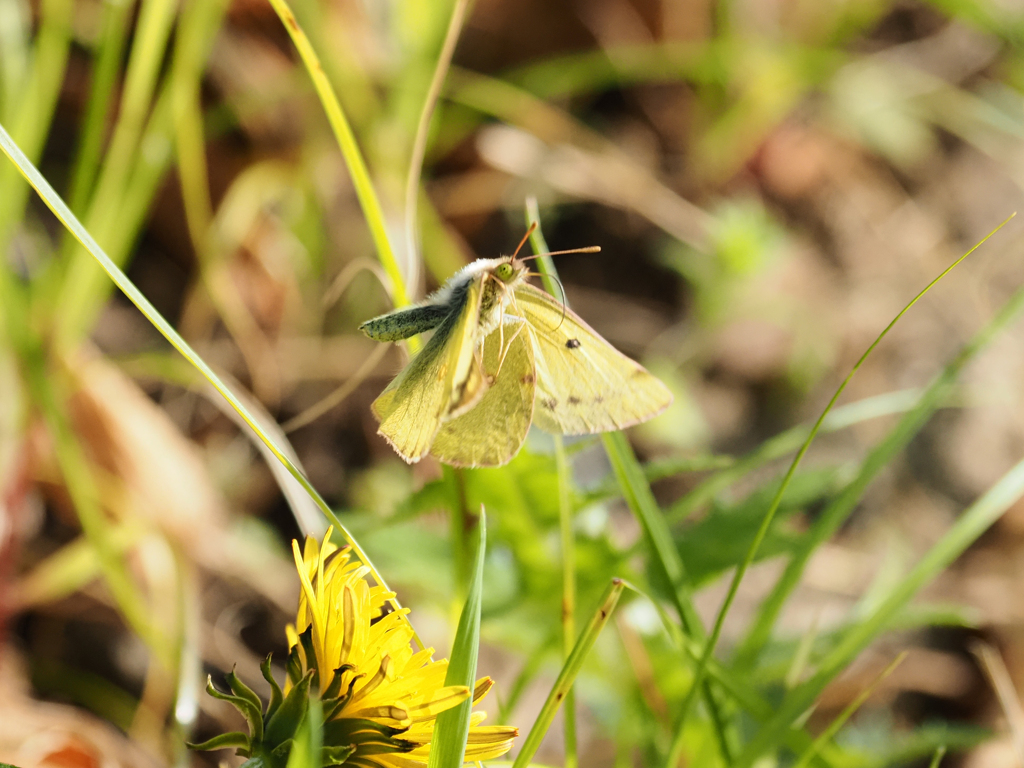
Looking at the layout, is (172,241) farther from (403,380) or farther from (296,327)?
(403,380)

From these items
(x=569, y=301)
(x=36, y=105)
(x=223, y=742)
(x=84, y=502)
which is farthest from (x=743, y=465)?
(x=36, y=105)

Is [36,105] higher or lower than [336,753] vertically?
higher

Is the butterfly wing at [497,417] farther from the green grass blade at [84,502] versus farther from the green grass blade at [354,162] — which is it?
the green grass blade at [84,502]

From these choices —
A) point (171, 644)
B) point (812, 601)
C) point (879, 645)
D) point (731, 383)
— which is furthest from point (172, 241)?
point (879, 645)

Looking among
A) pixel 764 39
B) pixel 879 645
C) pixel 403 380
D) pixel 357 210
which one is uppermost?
pixel 764 39

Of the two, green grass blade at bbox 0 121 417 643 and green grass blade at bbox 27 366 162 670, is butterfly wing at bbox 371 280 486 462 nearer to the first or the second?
green grass blade at bbox 0 121 417 643

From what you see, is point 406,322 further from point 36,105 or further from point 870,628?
point 36,105
